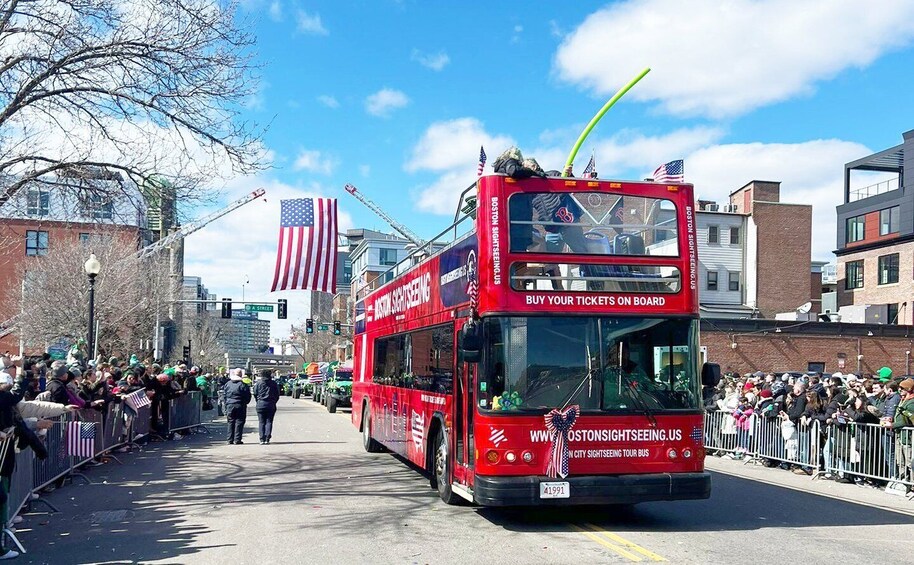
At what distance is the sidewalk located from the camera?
485 inches

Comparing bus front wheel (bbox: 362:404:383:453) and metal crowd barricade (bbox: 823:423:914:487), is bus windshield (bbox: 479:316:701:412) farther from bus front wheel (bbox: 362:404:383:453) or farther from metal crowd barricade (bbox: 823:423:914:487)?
bus front wheel (bbox: 362:404:383:453)

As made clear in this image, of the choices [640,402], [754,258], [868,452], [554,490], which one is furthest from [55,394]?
[754,258]

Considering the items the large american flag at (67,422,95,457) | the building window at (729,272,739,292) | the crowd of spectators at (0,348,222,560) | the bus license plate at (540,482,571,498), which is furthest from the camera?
the building window at (729,272,739,292)

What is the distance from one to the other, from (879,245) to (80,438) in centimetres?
5686

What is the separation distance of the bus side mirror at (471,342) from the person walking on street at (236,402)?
1192cm

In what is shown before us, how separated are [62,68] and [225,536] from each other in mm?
7988

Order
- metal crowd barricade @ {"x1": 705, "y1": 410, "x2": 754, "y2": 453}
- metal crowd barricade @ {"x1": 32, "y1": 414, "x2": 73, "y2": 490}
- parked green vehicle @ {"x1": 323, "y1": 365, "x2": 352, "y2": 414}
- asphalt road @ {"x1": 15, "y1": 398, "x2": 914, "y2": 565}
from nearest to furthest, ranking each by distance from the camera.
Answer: asphalt road @ {"x1": 15, "y1": 398, "x2": 914, "y2": 565} < metal crowd barricade @ {"x1": 32, "y1": 414, "x2": 73, "y2": 490} < metal crowd barricade @ {"x1": 705, "y1": 410, "x2": 754, "y2": 453} < parked green vehicle @ {"x1": 323, "y1": 365, "x2": 352, "y2": 414}

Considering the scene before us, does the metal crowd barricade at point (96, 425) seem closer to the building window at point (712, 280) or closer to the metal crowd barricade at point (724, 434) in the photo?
the metal crowd barricade at point (724, 434)

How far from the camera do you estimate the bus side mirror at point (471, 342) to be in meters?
9.16

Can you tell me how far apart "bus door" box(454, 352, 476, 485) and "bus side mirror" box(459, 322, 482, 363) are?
24 centimetres

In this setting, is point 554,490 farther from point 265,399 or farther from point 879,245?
point 879,245

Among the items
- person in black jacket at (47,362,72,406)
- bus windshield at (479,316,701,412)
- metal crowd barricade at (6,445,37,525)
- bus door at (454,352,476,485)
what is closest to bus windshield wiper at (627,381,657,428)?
bus windshield at (479,316,701,412)

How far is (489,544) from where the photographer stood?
877 centimetres

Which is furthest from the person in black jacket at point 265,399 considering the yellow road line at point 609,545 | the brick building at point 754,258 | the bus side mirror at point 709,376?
the brick building at point 754,258
